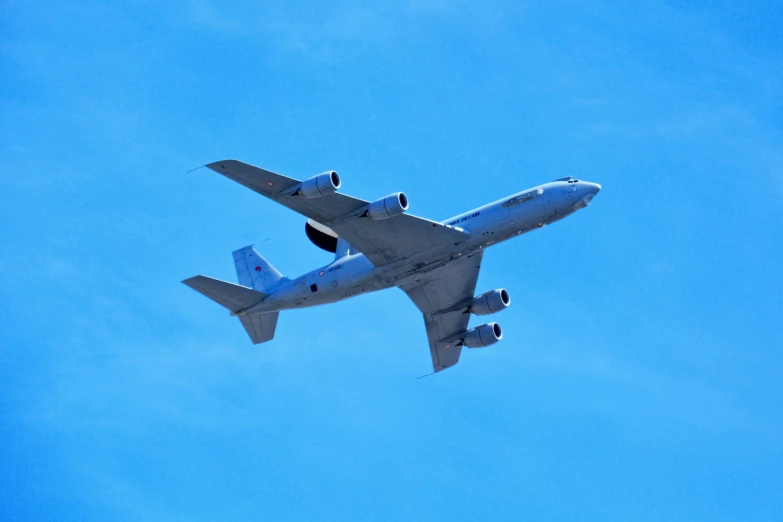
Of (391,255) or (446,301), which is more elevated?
(446,301)

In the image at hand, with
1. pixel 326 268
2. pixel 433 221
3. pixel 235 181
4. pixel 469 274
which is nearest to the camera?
pixel 235 181

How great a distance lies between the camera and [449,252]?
61719 millimetres

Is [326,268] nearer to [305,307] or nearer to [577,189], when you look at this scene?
[305,307]

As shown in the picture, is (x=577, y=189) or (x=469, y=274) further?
(x=469, y=274)

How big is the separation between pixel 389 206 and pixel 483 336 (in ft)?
51.3

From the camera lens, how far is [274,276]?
6850 cm

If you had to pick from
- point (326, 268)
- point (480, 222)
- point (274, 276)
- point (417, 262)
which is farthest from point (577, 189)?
point (274, 276)

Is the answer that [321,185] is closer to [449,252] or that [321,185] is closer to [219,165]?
[219,165]

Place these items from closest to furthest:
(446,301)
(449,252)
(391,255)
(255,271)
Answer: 1. (449,252)
2. (391,255)
3. (255,271)
4. (446,301)

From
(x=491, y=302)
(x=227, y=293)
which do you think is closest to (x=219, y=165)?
(x=227, y=293)

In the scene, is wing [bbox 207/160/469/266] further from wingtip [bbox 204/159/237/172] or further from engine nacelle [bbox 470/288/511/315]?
engine nacelle [bbox 470/288/511/315]

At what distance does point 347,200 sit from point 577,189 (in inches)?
514

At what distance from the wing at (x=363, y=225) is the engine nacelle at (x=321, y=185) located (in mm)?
972

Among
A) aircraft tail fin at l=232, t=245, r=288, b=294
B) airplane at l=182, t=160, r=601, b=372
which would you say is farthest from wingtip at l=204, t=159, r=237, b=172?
aircraft tail fin at l=232, t=245, r=288, b=294
